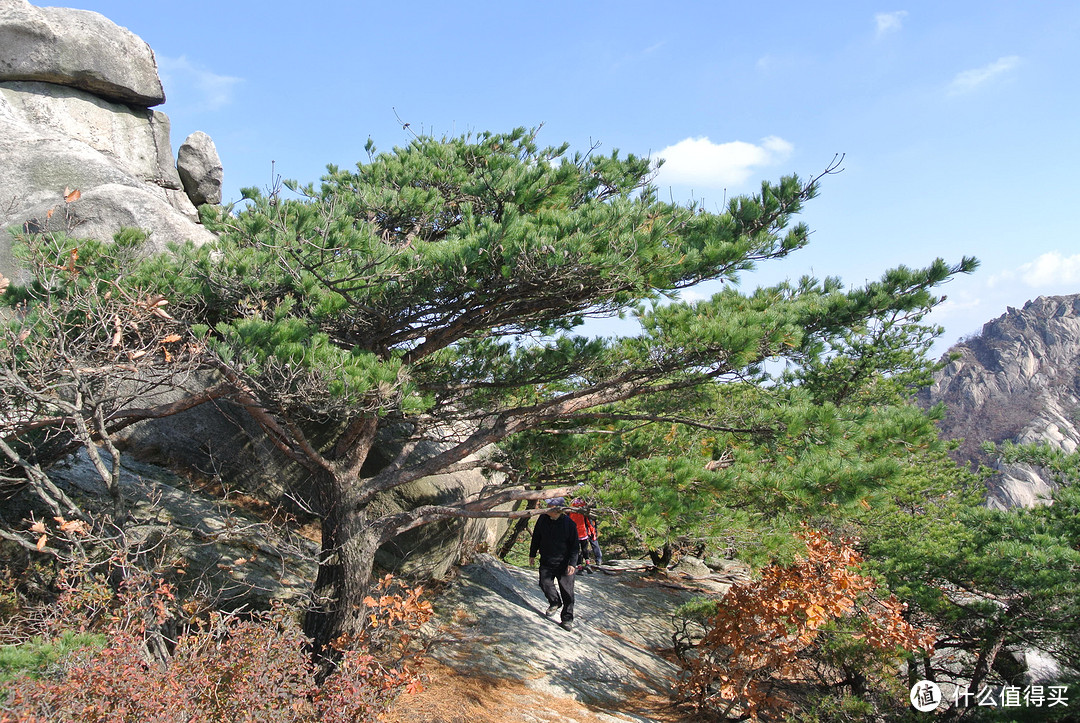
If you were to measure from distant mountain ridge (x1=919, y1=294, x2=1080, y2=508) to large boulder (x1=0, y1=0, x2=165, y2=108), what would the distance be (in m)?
52.2

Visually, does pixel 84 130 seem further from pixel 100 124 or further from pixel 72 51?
pixel 72 51

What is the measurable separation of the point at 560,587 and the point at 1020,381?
208 feet

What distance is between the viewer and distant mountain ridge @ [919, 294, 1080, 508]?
4928 centimetres

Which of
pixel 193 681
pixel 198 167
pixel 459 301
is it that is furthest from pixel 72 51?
pixel 193 681

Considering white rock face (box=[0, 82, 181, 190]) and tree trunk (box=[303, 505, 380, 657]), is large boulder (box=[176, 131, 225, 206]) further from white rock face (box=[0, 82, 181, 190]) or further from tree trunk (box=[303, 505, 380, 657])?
tree trunk (box=[303, 505, 380, 657])

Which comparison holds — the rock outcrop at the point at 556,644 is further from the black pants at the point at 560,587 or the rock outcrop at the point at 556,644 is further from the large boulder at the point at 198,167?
the large boulder at the point at 198,167

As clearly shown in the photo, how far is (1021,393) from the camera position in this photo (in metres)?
53.8

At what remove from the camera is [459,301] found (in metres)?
5.56

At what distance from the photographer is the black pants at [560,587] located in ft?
24.6

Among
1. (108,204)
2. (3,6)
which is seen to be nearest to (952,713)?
(108,204)

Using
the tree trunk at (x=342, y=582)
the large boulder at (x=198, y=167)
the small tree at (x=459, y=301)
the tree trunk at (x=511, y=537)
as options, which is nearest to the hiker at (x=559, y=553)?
the small tree at (x=459, y=301)

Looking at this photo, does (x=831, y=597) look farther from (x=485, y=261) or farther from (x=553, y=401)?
(x=485, y=261)

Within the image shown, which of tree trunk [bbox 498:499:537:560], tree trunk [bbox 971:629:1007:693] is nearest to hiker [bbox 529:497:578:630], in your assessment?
tree trunk [bbox 971:629:1007:693]

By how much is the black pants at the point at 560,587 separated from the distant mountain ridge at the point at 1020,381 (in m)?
49.8
